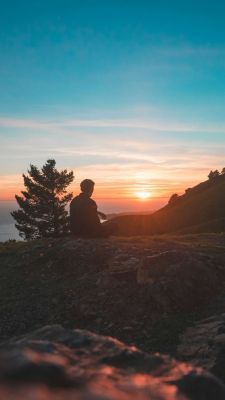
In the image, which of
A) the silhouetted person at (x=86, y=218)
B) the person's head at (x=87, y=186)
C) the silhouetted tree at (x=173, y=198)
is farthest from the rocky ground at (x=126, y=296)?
the silhouetted tree at (x=173, y=198)

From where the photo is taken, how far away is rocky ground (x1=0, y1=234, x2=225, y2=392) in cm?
811

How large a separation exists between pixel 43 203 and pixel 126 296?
3967 centimetres

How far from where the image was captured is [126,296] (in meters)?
9.86

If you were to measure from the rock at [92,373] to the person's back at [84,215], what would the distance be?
543 inches

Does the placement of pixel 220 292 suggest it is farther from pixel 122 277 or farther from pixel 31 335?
pixel 31 335

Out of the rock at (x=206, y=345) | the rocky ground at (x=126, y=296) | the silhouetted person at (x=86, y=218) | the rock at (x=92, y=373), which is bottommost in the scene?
the rock at (x=206, y=345)

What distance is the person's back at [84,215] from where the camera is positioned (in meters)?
16.9

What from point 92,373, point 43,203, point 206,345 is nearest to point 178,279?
point 206,345

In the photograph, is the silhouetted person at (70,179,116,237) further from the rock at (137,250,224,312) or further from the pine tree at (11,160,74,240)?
the pine tree at (11,160,74,240)

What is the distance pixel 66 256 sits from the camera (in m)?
13.0

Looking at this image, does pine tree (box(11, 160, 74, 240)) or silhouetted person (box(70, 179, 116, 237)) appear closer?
silhouetted person (box(70, 179, 116, 237))

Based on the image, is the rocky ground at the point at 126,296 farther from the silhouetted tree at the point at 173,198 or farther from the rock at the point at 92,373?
the silhouetted tree at the point at 173,198

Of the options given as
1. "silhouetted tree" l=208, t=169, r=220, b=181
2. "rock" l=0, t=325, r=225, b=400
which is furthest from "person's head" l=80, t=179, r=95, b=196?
"silhouetted tree" l=208, t=169, r=220, b=181

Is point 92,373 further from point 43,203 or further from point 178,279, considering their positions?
point 43,203
